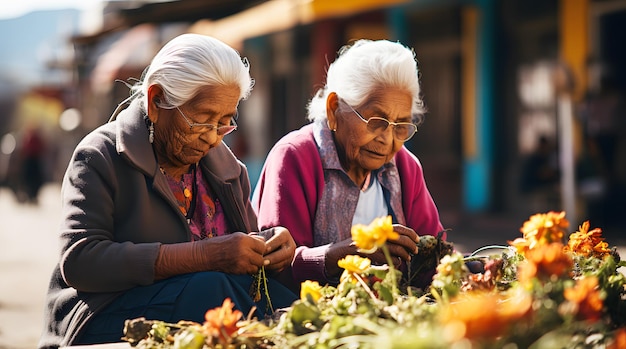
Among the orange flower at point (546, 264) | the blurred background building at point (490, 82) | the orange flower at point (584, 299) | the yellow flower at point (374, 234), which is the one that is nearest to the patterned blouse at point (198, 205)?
the yellow flower at point (374, 234)

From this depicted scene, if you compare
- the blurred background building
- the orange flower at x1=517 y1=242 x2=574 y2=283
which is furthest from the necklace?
the blurred background building

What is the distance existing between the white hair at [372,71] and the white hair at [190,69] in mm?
580

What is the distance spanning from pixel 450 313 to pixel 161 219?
1.52 metres

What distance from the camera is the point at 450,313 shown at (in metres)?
1.41

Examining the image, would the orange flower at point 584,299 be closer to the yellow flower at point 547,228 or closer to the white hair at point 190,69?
the yellow flower at point 547,228

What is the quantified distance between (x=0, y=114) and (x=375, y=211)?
5052 cm

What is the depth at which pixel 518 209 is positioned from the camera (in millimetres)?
12055

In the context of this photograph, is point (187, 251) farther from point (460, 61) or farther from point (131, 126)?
point (460, 61)

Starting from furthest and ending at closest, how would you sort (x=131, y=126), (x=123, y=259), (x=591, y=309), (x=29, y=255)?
(x=29, y=255)
(x=131, y=126)
(x=123, y=259)
(x=591, y=309)

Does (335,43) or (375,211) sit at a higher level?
(335,43)

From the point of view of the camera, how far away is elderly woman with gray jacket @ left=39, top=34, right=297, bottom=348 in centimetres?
256

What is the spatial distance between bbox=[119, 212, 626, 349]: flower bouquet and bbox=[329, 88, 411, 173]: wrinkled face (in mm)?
950

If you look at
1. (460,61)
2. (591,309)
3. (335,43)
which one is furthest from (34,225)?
(591,309)

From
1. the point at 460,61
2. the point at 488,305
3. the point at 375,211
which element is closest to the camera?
the point at 488,305
